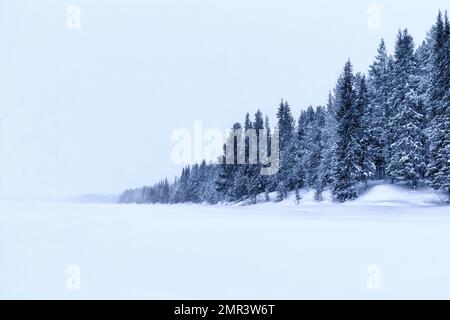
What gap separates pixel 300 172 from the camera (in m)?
65.1

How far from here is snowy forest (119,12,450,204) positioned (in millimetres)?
38312

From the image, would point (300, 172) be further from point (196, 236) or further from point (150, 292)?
point (150, 292)

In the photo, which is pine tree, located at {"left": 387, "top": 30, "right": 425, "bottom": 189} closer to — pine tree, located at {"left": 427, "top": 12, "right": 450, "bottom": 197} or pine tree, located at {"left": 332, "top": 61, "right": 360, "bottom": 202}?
pine tree, located at {"left": 427, "top": 12, "right": 450, "bottom": 197}

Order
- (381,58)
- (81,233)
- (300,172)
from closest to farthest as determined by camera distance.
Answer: (81,233) → (381,58) → (300,172)

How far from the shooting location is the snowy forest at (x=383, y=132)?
38.3m

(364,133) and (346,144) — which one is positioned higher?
(364,133)

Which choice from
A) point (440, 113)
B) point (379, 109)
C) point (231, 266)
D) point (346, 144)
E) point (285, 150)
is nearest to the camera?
point (231, 266)

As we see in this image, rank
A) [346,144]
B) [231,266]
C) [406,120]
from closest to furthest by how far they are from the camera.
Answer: [231,266] → [406,120] → [346,144]

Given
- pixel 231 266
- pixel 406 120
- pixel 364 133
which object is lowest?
pixel 231 266

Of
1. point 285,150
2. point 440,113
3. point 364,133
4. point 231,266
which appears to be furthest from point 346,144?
point 231,266

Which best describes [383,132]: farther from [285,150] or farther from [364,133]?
[285,150]

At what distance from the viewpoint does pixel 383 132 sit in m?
48.4
